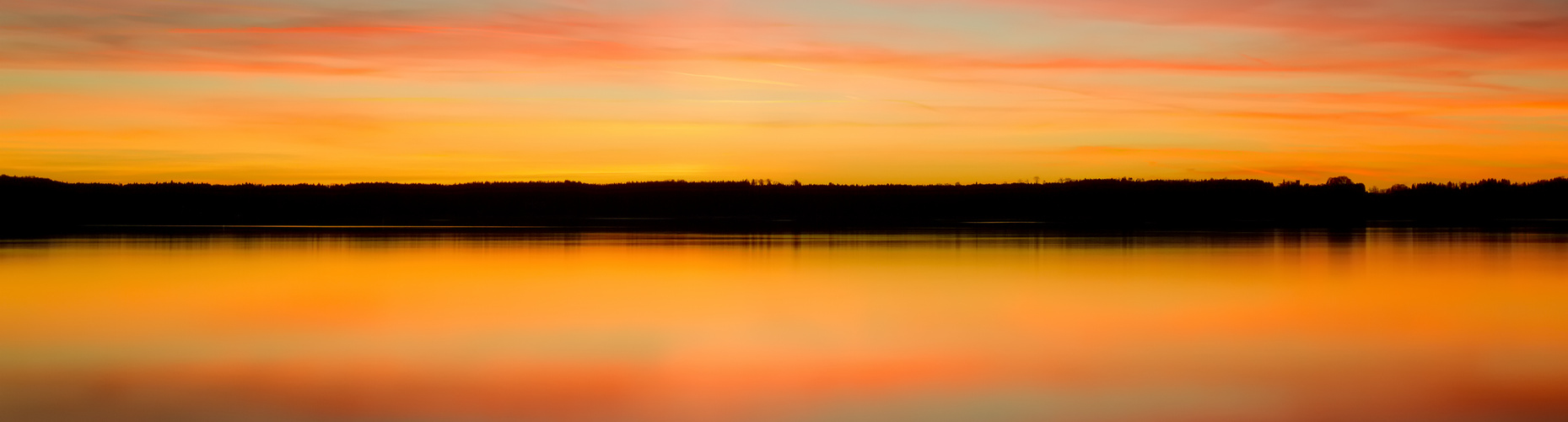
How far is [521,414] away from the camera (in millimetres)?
8977

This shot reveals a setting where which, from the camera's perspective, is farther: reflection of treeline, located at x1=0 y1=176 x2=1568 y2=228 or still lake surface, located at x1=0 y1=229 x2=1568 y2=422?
reflection of treeline, located at x1=0 y1=176 x2=1568 y2=228

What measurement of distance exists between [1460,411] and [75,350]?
10728 mm

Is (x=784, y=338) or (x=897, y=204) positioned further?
(x=897, y=204)

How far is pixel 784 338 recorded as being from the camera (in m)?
13.0

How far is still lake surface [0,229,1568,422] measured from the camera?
9.41m

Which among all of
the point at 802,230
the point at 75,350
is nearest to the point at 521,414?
the point at 75,350

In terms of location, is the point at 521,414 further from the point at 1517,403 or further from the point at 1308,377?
the point at 1517,403

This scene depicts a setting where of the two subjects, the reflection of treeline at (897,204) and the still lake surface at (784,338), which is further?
the reflection of treeline at (897,204)

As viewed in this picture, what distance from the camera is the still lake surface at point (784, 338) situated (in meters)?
9.41

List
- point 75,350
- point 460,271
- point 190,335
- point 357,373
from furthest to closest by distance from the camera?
point 460,271, point 190,335, point 75,350, point 357,373

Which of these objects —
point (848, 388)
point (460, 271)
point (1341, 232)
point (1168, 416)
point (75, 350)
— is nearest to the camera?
point (1168, 416)

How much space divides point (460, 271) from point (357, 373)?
11.2 m

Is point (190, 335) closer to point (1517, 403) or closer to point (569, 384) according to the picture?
point (569, 384)

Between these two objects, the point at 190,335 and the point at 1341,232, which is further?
the point at 1341,232
